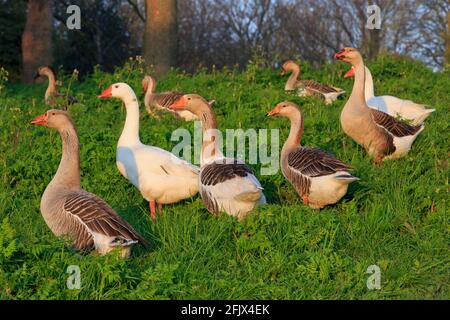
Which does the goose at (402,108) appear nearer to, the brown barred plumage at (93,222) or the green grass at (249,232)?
the green grass at (249,232)

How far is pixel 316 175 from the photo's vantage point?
7.91 metres

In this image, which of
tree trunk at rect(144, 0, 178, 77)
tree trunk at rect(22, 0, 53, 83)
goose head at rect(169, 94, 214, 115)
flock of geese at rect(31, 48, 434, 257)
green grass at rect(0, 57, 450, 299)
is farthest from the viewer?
tree trunk at rect(22, 0, 53, 83)

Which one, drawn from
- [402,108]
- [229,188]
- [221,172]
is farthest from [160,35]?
[229,188]

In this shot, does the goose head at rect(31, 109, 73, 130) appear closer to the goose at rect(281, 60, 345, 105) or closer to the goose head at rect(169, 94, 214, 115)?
the goose head at rect(169, 94, 214, 115)

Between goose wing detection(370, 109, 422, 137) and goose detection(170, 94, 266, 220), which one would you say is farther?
goose wing detection(370, 109, 422, 137)

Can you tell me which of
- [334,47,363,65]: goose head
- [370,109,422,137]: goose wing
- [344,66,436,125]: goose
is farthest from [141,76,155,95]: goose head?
[370,109,422,137]: goose wing

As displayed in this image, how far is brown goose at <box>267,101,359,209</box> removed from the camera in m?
7.85

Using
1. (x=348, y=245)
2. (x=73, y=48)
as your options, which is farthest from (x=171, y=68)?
(x=73, y=48)

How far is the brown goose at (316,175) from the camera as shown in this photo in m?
7.85

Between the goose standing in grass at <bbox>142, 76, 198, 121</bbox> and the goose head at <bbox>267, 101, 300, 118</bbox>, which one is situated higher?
the goose head at <bbox>267, 101, 300, 118</bbox>

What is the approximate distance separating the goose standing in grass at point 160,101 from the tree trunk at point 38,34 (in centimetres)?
722

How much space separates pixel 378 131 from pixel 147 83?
5.80 m

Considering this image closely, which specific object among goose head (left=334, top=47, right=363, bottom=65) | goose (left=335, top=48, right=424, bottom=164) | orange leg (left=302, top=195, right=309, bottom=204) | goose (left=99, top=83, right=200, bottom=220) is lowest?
orange leg (left=302, top=195, right=309, bottom=204)

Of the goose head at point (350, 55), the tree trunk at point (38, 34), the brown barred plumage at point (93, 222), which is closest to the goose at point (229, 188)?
the brown barred plumage at point (93, 222)
